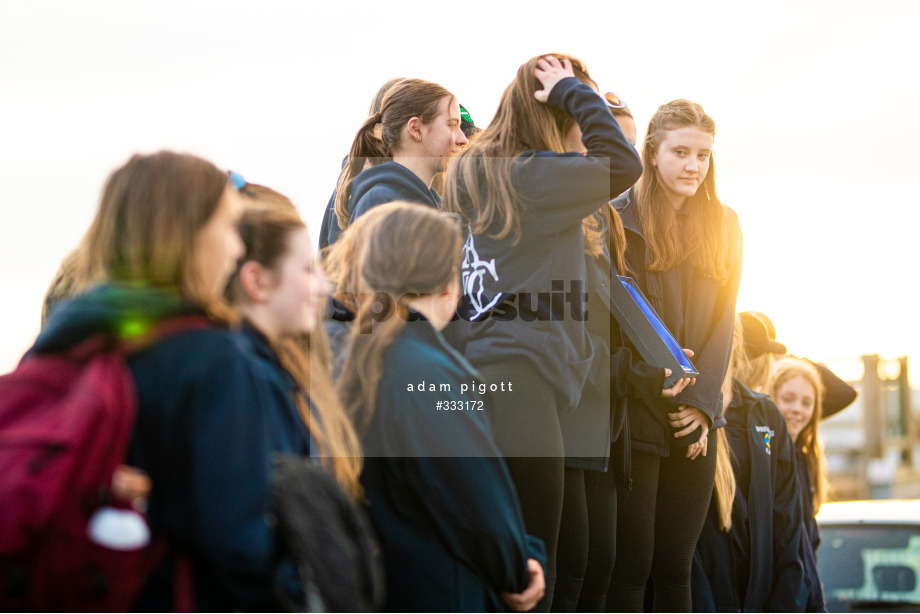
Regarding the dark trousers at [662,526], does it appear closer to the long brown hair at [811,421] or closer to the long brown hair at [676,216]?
the long brown hair at [676,216]

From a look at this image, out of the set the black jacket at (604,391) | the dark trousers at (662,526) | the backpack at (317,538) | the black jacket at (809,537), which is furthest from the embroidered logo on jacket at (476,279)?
the black jacket at (809,537)

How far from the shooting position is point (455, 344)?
3.18 m

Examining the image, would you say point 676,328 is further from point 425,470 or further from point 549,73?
point 425,470

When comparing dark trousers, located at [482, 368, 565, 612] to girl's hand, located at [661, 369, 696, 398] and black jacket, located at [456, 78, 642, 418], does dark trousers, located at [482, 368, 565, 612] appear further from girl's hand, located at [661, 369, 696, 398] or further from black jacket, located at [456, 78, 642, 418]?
girl's hand, located at [661, 369, 696, 398]

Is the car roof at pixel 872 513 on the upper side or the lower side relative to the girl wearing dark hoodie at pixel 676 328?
lower

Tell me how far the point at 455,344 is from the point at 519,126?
761mm

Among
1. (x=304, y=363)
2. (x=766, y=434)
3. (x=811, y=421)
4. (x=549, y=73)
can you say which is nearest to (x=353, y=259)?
(x=304, y=363)

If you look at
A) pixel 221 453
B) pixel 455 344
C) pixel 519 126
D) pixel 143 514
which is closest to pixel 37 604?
pixel 143 514

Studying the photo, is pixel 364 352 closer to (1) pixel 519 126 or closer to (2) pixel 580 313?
(2) pixel 580 313

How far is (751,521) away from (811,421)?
140cm

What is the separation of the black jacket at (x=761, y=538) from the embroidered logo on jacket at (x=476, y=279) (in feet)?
5.87

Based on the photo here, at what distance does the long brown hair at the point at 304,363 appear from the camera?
86.5 inches

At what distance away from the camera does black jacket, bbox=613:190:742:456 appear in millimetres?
3717

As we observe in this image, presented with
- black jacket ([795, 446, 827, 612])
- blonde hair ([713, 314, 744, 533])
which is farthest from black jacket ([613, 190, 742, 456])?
black jacket ([795, 446, 827, 612])
